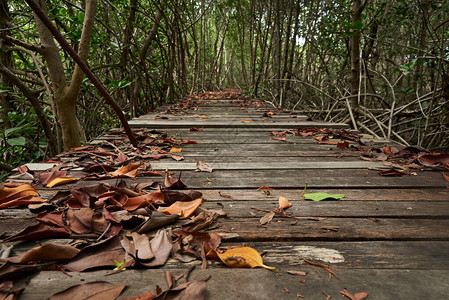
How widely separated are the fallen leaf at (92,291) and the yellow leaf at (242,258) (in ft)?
0.81

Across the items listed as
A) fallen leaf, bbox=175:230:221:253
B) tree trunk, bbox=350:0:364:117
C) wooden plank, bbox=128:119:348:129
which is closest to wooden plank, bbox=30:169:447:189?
fallen leaf, bbox=175:230:221:253

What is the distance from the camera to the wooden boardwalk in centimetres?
63

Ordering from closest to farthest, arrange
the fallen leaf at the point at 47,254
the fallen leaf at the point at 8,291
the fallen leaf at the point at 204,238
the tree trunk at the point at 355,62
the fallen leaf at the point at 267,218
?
the fallen leaf at the point at 8,291
the fallen leaf at the point at 47,254
the fallen leaf at the point at 204,238
the fallen leaf at the point at 267,218
the tree trunk at the point at 355,62

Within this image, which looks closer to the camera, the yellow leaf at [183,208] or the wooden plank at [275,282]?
the wooden plank at [275,282]

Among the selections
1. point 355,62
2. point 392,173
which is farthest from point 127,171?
point 355,62

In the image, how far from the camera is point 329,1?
6.02 m

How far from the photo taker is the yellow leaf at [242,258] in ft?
2.29

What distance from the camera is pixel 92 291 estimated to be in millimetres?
591

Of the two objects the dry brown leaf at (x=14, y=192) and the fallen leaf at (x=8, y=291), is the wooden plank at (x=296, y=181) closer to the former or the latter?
the dry brown leaf at (x=14, y=192)

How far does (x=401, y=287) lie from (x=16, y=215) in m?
1.16

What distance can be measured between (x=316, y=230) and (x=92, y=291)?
2.14 ft

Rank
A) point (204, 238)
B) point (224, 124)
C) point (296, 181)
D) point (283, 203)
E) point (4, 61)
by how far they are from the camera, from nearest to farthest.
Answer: point (204, 238) < point (283, 203) < point (296, 181) < point (4, 61) < point (224, 124)

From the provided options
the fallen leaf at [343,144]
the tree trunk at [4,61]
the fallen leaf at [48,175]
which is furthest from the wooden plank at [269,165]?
the tree trunk at [4,61]

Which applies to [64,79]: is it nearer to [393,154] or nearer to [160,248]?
[160,248]
